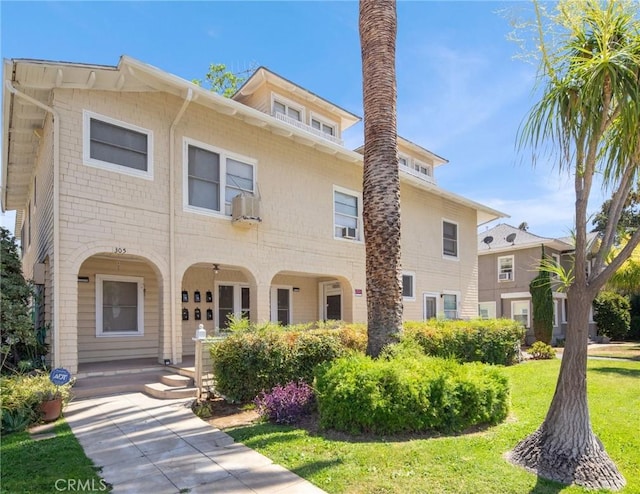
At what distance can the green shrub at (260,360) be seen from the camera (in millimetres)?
7691

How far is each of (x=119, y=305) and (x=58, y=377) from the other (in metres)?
4.66

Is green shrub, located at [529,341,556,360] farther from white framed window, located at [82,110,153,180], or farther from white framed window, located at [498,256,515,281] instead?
white framed window, located at [82,110,153,180]

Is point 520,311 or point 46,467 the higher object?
point 520,311

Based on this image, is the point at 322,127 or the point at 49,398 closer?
the point at 49,398

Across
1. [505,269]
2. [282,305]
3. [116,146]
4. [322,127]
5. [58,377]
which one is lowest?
[58,377]

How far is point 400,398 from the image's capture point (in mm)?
5969

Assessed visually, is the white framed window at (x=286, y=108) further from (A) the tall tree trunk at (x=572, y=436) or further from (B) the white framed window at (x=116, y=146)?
(A) the tall tree trunk at (x=572, y=436)

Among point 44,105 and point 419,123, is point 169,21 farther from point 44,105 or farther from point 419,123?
point 419,123

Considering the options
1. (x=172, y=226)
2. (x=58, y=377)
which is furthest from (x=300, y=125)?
(x=58, y=377)

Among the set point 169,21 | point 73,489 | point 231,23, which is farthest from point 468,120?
point 73,489

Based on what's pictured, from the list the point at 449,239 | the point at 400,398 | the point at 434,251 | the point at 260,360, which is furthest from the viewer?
the point at 449,239

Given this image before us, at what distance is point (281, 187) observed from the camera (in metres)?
13.0

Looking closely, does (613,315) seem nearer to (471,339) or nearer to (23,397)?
(471,339)

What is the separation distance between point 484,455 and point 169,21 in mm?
12662
